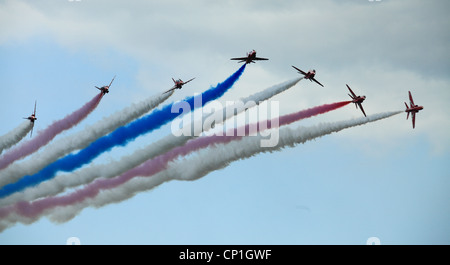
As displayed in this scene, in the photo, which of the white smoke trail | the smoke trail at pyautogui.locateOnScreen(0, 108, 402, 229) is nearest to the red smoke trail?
the smoke trail at pyautogui.locateOnScreen(0, 108, 402, 229)

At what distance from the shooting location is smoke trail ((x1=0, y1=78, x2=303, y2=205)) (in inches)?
3282

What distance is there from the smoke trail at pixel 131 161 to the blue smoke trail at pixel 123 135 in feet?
2.49

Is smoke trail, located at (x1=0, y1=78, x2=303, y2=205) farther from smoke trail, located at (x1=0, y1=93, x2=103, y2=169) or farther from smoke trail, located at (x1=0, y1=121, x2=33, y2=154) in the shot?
smoke trail, located at (x1=0, y1=121, x2=33, y2=154)

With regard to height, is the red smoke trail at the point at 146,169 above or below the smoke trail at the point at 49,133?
below

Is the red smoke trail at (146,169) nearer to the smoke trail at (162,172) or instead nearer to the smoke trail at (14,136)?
the smoke trail at (162,172)

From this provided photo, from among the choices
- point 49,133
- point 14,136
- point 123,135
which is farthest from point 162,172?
point 14,136

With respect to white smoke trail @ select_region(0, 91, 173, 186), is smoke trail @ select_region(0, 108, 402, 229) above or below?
below

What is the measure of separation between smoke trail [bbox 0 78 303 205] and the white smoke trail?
6.57 feet

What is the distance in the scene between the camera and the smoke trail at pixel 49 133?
90.6 metres

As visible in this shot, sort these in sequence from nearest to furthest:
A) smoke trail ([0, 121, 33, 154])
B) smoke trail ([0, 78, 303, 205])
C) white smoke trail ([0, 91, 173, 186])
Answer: smoke trail ([0, 78, 303, 205]) < white smoke trail ([0, 91, 173, 186]) < smoke trail ([0, 121, 33, 154])

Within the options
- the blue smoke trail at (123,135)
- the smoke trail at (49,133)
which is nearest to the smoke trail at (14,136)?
the smoke trail at (49,133)
